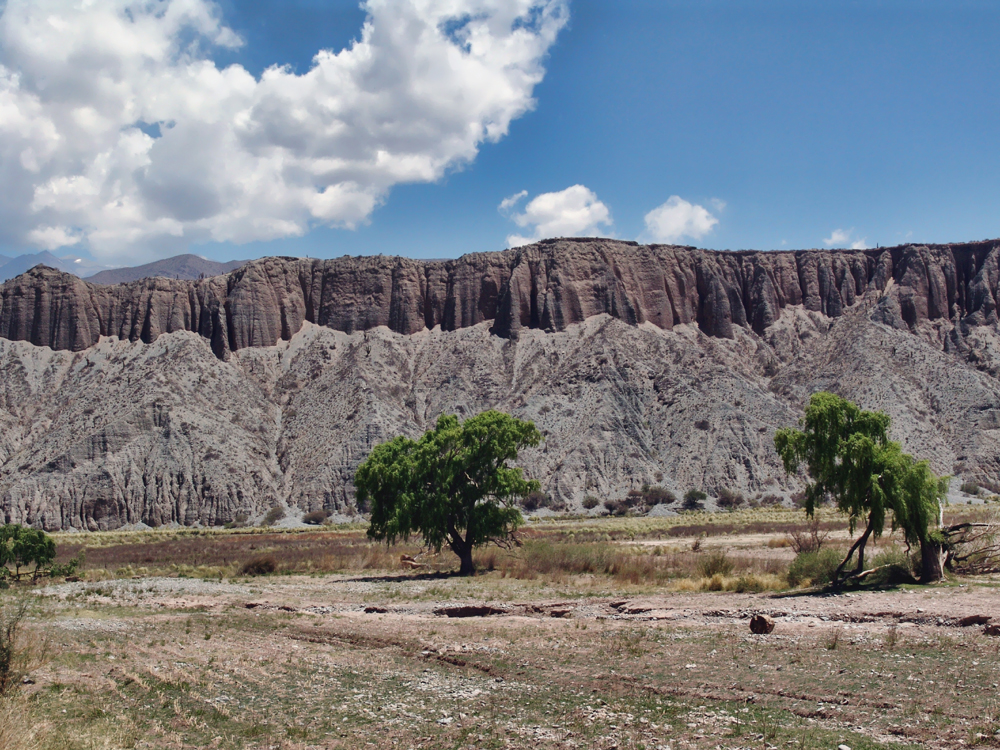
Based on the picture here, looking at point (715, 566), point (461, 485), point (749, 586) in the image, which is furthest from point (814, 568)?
point (461, 485)

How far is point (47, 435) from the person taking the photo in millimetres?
83938

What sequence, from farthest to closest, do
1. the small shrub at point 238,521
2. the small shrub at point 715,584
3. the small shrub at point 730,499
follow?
1. the small shrub at point 730,499
2. the small shrub at point 238,521
3. the small shrub at point 715,584

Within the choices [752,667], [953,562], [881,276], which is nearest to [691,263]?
[881,276]

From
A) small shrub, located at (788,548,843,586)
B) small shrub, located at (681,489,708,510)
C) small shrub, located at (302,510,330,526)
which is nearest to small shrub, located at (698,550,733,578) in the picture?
small shrub, located at (788,548,843,586)

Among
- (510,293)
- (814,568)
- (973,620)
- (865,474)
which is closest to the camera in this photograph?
(973,620)

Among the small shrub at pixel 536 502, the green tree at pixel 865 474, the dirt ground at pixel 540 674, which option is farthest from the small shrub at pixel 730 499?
the dirt ground at pixel 540 674

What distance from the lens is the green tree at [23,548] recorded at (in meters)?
31.5

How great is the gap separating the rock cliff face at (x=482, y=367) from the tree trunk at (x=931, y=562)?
5606 cm

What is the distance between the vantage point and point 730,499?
7500cm

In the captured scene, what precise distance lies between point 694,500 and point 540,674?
211ft

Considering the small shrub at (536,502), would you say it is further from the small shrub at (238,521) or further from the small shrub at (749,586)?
the small shrub at (749,586)

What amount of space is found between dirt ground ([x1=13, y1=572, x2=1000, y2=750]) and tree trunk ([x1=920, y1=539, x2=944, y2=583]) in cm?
106

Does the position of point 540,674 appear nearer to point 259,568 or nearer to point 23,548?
point 259,568

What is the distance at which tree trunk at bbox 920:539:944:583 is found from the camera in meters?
20.8
